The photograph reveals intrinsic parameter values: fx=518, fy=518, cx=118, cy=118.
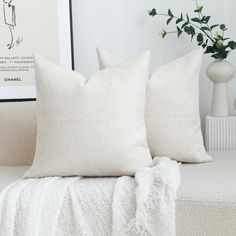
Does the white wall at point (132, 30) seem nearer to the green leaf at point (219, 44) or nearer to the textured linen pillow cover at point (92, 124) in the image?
the green leaf at point (219, 44)

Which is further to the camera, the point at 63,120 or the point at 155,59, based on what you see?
the point at 155,59

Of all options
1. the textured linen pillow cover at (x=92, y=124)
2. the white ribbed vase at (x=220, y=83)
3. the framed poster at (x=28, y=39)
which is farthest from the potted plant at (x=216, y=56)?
the textured linen pillow cover at (x=92, y=124)

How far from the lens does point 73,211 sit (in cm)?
176

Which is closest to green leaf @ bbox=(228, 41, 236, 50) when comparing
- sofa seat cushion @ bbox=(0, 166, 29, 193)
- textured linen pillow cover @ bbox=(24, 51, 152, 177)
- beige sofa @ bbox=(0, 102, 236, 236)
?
beige sofa @ bbox=(0, 102, 236, 236)

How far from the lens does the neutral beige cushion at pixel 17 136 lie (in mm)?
2465

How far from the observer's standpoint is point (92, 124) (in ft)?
6.35

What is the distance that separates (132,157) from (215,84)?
82cm

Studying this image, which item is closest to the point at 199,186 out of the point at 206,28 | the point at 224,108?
the point at 224,108

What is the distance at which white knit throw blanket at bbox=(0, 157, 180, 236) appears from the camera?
170cm

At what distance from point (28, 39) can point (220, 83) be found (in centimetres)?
104

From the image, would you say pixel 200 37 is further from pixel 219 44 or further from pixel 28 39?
pixel 28 39

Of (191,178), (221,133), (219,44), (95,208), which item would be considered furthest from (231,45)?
(95,208)

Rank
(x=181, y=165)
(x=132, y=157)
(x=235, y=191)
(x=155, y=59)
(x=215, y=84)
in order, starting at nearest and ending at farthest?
(x=235, y=191)
(x=132, y=157)
(x=181, y=165)
(x=215, y=84)
(x=155, y=59)

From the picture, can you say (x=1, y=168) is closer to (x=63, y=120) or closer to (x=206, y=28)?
(x=63, y=120)
